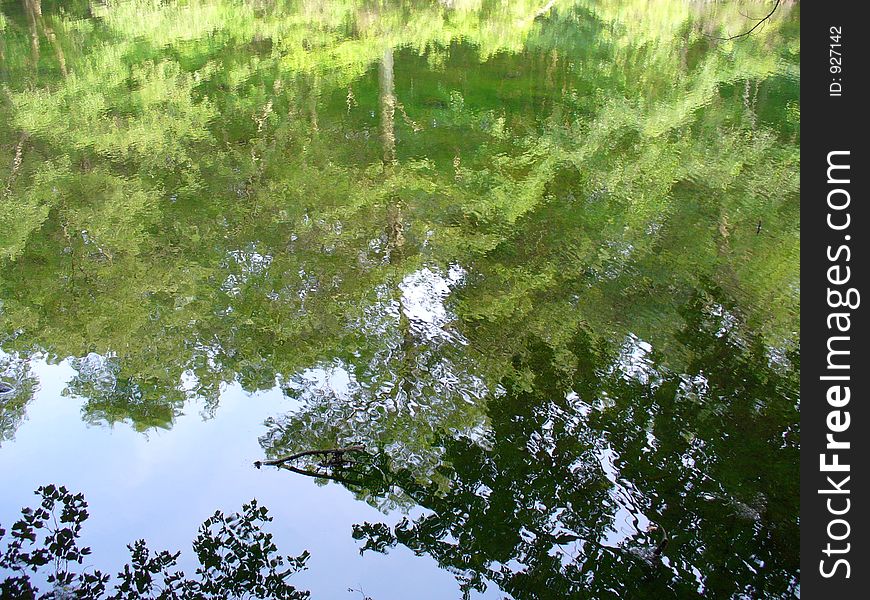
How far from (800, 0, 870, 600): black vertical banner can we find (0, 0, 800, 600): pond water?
93 cm

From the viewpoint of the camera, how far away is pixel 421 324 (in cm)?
714

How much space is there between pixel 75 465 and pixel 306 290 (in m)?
2.85

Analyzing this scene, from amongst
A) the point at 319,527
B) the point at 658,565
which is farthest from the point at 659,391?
the point at 319,527

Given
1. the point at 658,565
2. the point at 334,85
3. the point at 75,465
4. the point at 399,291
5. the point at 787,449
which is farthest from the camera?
the point at 334,85

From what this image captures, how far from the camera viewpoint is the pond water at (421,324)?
4855 mm

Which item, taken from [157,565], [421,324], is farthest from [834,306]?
[157,565]

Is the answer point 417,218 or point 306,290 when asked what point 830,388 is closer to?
point 306,290

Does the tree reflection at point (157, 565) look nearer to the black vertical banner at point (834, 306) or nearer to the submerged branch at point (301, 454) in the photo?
the submerged branch at point (301, 454)

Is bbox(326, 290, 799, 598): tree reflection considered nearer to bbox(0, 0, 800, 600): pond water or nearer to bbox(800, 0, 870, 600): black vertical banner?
bbox(0, 0, 800, 600): pond water

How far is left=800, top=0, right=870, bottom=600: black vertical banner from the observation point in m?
3.51

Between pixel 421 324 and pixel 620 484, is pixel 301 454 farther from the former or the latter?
pixel 620 484

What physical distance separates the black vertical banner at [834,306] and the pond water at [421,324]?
93 centimetres

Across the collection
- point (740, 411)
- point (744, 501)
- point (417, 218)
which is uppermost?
point (417, 218)

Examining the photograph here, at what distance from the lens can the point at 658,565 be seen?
4.47m
